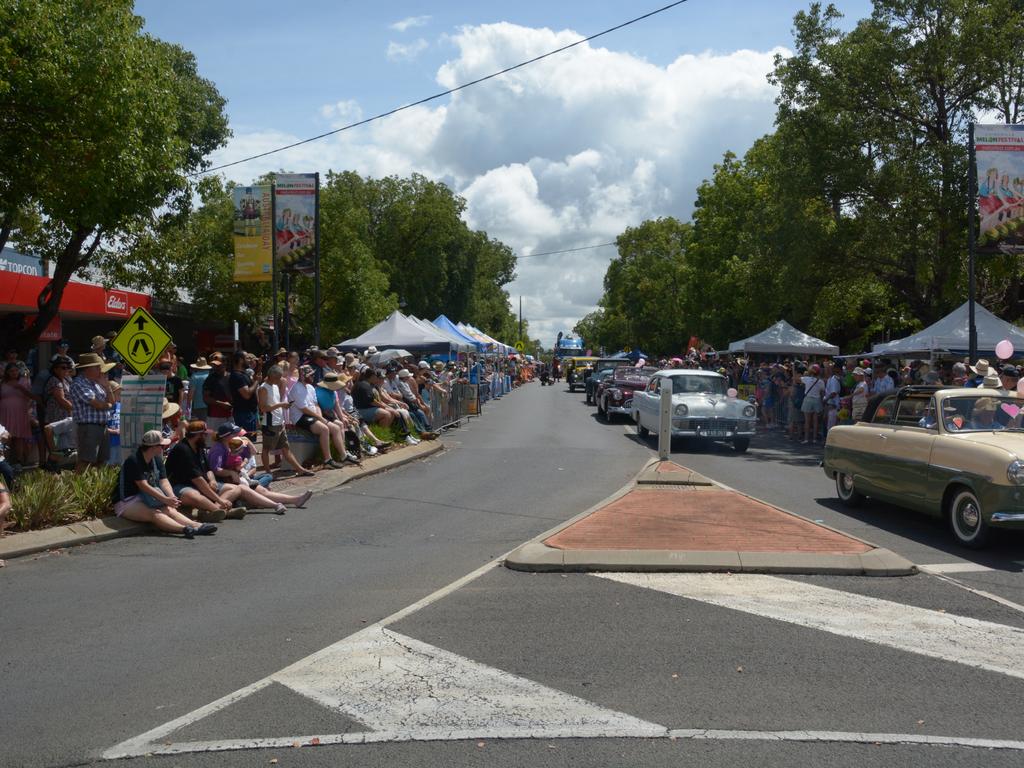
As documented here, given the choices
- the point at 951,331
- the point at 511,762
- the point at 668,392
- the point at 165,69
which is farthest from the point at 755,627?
the point at 951,331

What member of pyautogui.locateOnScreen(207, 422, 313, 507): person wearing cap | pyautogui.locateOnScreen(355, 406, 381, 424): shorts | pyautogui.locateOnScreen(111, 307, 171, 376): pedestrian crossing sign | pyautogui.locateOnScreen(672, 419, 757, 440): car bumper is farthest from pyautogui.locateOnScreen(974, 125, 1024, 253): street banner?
pyautogui.locateOnScreen(111, 307, 171, 376): pedestrian crossing sign

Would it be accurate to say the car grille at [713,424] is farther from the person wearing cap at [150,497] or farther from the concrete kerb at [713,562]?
the person wearing cap at [150,497]

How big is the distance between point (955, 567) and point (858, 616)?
7.43 ft

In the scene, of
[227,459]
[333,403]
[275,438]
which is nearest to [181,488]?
[227,459]

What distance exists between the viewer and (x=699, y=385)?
69.1 feet

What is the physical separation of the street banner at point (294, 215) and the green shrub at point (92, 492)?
45.2 feet

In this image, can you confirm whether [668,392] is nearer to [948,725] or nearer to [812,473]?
[812,473]

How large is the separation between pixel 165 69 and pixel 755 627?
13100mm

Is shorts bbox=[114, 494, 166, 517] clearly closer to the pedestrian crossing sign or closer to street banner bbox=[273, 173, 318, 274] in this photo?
the pedestrian crossing sign

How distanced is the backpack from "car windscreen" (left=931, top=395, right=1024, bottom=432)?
12.7 metres

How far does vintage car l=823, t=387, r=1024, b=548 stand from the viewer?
29.8ft

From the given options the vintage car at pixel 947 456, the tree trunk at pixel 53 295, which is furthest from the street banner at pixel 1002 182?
the tree trunk at pixel 53 295

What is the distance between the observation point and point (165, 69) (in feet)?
51.0

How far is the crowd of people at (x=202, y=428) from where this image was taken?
10516 millimetres
